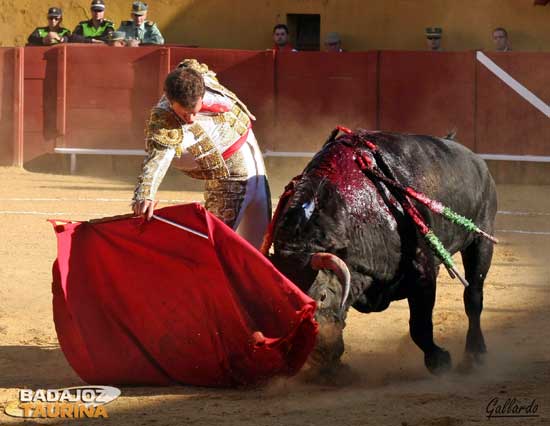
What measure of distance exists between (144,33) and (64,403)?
7.46 meters

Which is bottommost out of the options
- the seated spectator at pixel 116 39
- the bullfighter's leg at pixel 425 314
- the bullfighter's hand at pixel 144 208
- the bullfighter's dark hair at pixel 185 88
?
the bullfighter's leg at pixel 425 314

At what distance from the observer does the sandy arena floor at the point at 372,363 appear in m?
3.23

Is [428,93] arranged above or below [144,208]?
above

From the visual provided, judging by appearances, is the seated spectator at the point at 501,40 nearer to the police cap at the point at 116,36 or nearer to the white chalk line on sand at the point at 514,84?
the white chalk line on sand at the point at 514,84

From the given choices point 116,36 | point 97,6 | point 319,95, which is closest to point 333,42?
point 319,95

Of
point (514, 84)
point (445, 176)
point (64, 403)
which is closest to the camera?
point (64, 403)

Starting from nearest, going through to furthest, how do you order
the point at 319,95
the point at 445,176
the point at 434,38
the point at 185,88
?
the point at 185,88
the point at 445,176
the point at 319,95
the point at 434,38

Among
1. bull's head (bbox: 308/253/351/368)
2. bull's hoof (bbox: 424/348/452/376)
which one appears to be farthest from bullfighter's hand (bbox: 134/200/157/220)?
bull's hoof (bbox: 424/348/452/376)

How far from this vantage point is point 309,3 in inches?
460

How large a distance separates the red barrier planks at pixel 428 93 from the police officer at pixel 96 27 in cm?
260

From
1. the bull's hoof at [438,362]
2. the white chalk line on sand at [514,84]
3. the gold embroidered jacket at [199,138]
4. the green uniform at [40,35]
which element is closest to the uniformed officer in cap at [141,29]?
the green uniform at [40,35]

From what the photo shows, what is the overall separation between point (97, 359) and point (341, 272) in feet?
2.76

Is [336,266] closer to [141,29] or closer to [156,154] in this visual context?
[156,154]

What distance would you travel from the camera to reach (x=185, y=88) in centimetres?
357
